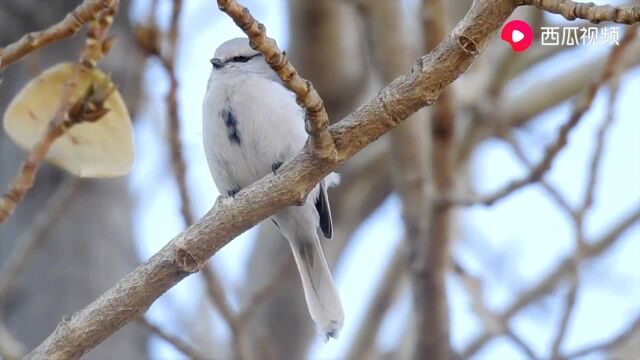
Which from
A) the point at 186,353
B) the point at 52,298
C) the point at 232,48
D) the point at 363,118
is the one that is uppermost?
the point at 232,48

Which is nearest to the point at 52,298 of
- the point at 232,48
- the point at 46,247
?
the point at 46,247

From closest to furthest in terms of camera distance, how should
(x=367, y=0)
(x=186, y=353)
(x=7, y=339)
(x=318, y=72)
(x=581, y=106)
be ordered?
1. (x=581, y=106)
2. (x=186, y=353)
3. (x=7, y=339)
4. (x=367, y=0)
5. (x=318, y=72)

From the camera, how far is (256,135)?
2.87 metres

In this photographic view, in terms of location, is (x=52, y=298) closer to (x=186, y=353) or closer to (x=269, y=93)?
(x=186, y=353)

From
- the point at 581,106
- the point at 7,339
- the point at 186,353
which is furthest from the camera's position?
the point at 7,339

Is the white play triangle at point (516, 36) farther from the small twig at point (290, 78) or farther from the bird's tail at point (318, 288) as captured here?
the small twig at point (290, 78)

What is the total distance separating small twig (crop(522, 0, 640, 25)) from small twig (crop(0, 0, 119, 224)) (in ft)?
2.81

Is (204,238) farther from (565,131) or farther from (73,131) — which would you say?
(565,131)

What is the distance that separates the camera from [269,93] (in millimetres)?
2902

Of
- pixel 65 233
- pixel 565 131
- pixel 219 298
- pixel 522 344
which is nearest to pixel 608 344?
pixel 522 344

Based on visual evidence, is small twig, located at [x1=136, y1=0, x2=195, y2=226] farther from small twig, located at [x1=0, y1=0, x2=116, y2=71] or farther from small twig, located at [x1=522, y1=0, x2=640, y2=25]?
small twig, located at [x1=522, y1=0, x2=640, y2=25]

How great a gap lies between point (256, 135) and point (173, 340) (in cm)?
63

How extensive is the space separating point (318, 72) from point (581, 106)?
1.79 metres

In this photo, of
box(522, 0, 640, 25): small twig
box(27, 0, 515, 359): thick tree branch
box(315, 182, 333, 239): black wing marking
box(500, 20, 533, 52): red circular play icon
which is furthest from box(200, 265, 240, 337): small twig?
box(522, 0, 640, 25): small twig
